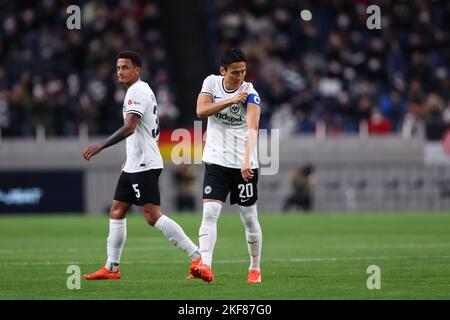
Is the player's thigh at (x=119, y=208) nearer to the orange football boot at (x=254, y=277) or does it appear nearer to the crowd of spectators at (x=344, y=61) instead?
the orange football boot at (x=254, y=277)

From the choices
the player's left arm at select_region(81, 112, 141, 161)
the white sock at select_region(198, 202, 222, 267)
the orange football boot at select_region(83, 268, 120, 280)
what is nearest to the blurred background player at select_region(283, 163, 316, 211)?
the orange football boot at select_region(83, 268, 120, 280)

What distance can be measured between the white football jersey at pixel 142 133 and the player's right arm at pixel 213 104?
27.5 inches

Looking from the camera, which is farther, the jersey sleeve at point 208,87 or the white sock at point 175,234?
the white sock at point 175,234

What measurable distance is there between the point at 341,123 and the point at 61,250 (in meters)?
16.6

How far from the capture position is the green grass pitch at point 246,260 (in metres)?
10.7

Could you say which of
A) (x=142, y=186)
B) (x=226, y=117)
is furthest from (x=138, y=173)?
(x=226, y=117)

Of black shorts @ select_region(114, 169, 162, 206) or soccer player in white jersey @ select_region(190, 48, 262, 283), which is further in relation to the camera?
black shorts @ select_region(114, 169, 162, 206)

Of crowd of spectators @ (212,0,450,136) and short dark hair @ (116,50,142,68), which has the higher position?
crowd of spectators @ (212,0,450,136)

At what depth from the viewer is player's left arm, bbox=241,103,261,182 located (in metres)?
11.5

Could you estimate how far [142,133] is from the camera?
1233cm

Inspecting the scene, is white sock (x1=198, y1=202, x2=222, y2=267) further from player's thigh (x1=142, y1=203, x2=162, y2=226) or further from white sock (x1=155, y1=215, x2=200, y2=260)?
player's thigh (x1=142, y1=203, x2=162, y2=226)

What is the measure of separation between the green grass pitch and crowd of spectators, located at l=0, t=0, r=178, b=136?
6.22 meters

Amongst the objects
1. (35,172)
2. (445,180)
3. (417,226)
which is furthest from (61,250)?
(445,180)

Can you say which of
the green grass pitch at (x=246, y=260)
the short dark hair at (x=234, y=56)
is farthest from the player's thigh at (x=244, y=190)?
the short dark hair at (x=234, y=56)
